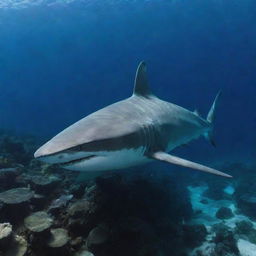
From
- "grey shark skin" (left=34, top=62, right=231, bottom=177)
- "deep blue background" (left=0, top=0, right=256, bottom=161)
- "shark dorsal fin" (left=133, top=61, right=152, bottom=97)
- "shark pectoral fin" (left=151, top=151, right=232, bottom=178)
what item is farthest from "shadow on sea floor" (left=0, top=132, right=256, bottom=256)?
"deep blue background" (left=0, top=0, right=256, bottom=161)

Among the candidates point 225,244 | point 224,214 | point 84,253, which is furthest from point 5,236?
point 224,214

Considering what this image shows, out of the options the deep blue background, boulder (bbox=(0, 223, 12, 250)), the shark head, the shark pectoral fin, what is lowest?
the deep blue background

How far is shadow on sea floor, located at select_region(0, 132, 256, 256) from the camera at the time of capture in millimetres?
4641

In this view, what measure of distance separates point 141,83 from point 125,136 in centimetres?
294

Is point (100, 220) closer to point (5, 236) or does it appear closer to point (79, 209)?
point (79, 209)

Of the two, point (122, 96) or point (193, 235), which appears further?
point (122, 96)

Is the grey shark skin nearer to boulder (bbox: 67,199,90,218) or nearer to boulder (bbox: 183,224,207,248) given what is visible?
boulder (bbox: 67,199,90,218)

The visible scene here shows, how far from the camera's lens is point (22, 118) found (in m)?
110

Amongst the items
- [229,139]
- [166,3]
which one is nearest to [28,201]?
[166,3]

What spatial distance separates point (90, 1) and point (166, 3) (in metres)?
11.2

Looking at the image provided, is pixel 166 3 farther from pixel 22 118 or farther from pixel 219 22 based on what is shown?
pixel 22 118

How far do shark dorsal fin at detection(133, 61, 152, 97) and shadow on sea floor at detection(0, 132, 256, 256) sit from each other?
2.19 meters

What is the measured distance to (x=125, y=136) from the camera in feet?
15.8

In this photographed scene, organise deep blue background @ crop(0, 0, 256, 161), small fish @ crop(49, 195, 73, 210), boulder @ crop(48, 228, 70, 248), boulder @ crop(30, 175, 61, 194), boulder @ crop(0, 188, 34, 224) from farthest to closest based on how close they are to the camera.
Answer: deep blue background @ crop(0, 0, 256, 161) → boulder @ crop(30, 175, 61, 194) → small fish @ crop(49, 195, 73, 210) → boulder @ crop(0, 188, 34, 224) → boulder @ crop(48, 228, 70, 248)
